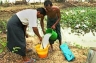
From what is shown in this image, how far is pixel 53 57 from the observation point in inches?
212

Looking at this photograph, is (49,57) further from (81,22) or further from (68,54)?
(81,22)

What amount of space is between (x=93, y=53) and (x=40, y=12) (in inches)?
55.2

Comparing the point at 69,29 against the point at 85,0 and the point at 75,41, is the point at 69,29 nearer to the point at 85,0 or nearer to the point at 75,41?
the point at 75,41

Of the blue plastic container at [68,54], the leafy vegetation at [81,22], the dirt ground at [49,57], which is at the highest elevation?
the blue plastic container at [68,54]

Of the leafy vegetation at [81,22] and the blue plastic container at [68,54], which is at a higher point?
the blue plastic container at [68,54]

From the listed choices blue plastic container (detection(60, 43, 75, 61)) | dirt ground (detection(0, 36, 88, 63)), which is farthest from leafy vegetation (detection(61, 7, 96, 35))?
blue plastic container (detection(60, 43, 75, 61))

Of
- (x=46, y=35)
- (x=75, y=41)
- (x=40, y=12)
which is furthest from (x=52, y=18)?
(x=75, y=41)

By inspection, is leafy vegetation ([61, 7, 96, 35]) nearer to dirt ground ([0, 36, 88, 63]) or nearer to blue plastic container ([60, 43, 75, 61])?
dirt ground ([0, 36, 88, 63])

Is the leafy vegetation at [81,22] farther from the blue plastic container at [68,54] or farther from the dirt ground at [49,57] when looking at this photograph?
the blue plastic container at [68,54]

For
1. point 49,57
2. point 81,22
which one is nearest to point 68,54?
point 49,57

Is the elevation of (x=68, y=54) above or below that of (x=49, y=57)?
above

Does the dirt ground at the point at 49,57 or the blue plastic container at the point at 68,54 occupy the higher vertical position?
the blue plastic container at the point at 68,54

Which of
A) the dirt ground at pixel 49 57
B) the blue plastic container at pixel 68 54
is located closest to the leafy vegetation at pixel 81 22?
the dirt ground at pixel 49 57

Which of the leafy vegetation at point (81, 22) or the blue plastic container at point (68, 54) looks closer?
the blue plastic container at point (68, 54)
